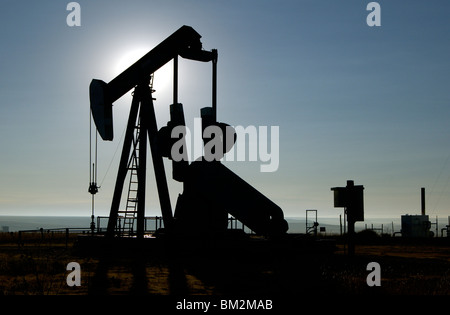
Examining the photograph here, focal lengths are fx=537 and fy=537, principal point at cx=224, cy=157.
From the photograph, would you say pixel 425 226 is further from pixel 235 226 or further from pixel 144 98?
pixel 144 98

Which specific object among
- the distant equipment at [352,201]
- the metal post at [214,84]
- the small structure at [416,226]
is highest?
the metal post at [214,84]

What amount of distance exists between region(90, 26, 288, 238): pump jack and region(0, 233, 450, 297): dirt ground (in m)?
1.22

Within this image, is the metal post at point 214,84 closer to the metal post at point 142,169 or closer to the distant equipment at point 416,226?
the metal post at point 142,169

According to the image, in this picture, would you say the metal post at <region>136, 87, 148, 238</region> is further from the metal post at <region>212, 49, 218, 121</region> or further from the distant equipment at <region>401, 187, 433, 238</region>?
the distant equipment at <region>401, 187, 433, 238</region>

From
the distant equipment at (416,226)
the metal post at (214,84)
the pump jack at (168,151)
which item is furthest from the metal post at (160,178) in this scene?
the distant equipment at (416,226)

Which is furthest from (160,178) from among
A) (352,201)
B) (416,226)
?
(416,226)

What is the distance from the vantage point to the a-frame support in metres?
15.9

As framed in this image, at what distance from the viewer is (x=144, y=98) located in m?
16.5

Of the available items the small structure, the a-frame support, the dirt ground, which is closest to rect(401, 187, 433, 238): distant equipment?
the small structure

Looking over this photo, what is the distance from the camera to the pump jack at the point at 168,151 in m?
15.8

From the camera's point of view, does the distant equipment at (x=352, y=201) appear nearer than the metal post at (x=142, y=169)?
Yes

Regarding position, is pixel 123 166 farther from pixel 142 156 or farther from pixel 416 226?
pixel 416 226

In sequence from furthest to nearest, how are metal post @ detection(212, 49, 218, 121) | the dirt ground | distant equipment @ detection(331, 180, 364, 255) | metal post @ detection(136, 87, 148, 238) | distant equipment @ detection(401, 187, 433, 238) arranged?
distant equipment @ detection(401, 187, 433, 238) < metal post @ detection(212, 49, 218, 121) < metal post @ detection(136, 87, 148, 238) < distant equipment @ detection(331, 180, 364, 255) < the dirt ground
